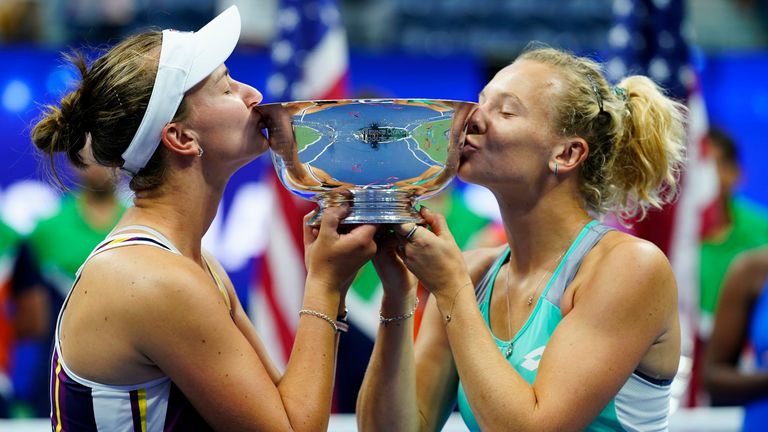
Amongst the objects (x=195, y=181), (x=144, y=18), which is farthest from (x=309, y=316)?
(x=144, y=18)

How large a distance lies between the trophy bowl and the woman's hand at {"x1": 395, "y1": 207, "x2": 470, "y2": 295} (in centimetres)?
3

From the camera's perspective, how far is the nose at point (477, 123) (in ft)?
8.11

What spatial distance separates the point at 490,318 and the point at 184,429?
84cm

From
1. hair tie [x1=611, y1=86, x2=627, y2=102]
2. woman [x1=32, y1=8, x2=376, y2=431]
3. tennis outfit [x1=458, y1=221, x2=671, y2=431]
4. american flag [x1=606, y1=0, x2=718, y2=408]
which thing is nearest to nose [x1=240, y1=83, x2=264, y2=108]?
woman [x1=32, y1=8, x2=376, y2=431]

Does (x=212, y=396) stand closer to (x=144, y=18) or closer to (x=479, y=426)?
(x=479, y=426)

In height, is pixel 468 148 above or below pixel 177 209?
above

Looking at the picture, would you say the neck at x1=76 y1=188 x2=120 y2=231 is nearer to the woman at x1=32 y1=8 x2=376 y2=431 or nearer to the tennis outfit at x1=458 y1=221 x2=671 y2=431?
the woman at x1=32 y1=8 x2=376 y2=431

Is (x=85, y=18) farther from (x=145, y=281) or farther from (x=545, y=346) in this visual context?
(x=545, y=346)

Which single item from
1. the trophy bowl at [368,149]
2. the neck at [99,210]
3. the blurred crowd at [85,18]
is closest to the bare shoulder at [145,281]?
the trophy bowl at [368,149]

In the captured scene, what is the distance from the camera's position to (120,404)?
210cm

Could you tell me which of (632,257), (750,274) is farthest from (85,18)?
(632,257)

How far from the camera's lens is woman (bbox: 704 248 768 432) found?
4.25m

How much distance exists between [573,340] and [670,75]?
8.03ft

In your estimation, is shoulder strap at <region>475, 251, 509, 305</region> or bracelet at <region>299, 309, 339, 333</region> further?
shoulder strap at <region>475, 251, 509, 305</region>
